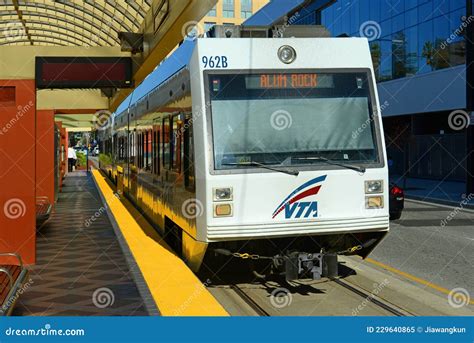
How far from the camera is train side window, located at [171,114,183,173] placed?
340 inches

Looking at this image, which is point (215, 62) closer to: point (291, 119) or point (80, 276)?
point (291, 119)

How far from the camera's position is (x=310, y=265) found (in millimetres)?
7488

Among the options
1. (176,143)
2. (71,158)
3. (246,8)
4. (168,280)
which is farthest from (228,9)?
(168,280)

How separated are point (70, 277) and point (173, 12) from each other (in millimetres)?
5535

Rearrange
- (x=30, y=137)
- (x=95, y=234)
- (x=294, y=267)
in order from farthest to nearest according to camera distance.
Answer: (x=95, y=234) → (x=30, y=137) → (x=294, y=267)

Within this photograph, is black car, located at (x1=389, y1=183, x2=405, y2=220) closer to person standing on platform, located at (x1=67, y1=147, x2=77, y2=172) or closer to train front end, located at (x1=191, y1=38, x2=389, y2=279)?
train front end, located at (x1=191, y1=38, x2=389, y2=279)

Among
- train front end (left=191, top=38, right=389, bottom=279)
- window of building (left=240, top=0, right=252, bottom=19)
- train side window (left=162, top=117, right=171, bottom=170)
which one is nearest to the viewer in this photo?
train front end (left=191, top=38, right=389, bottom=279)

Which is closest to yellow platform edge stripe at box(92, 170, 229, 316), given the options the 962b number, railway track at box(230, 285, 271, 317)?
railway track at box(230, 285, 271, 317)

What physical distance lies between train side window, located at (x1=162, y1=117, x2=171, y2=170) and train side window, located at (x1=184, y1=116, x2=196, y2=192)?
1483 millimetres

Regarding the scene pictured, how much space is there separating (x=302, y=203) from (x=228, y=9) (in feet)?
242

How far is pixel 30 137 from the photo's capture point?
28.8 ft

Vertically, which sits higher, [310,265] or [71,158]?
[71,158]

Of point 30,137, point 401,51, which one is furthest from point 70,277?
point 401,51
